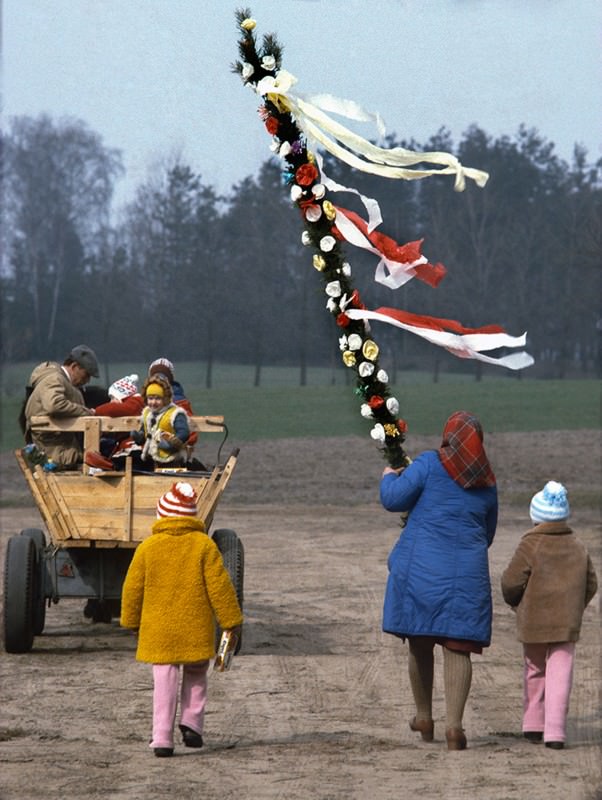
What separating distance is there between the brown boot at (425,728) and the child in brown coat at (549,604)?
1.59 feet

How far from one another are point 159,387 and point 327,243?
9.40 feet

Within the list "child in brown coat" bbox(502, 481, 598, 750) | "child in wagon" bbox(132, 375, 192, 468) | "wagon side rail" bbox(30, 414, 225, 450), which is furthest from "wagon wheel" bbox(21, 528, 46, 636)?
"child in brown coat" bbox(502, 481, 598, 750)

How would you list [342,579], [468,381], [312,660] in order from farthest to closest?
[468,381] < [342,579] < [312,660]

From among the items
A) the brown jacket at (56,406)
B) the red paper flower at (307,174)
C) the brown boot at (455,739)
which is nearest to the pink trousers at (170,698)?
the brown boot at (455,739)

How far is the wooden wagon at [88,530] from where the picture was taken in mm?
10633

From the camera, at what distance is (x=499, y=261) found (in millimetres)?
72250

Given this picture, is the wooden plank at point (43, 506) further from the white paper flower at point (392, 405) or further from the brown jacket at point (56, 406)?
the white paper flower at point (392, 405)

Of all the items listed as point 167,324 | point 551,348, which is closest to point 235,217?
point 167,324

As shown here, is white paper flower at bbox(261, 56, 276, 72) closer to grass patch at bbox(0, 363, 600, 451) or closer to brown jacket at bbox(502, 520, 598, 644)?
brown jacket at bbox(502, 520, 598, 644)

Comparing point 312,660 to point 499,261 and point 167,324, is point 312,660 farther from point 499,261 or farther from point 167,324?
point 499,261

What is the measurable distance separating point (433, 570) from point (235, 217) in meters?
59.8

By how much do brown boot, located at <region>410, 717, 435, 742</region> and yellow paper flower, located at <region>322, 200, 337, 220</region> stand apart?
252 centimetres

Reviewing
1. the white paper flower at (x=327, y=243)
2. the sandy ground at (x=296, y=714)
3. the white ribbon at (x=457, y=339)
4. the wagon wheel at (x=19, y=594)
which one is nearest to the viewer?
the sandy ground at (x=296, y=714)

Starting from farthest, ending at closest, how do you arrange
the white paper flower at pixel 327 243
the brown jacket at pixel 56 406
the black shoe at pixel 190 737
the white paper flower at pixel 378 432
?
the brown jacket at pixel 56 406, the white paper flower at pixel 378 432, the white paper flower at pixel 327 243, the black shoe at pixel 190 737
